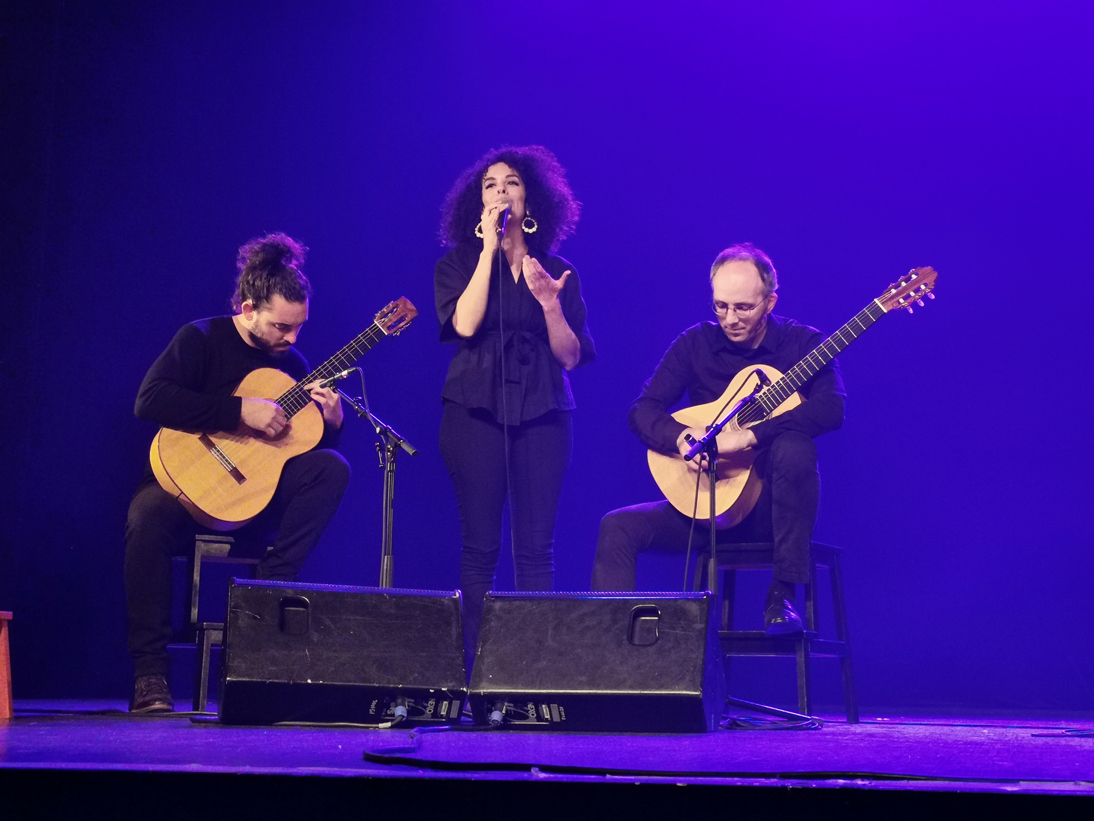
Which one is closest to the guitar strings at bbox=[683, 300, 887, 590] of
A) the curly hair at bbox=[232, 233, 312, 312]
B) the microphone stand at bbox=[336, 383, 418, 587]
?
the microphone stand at bbox=[336, 383, 418, 587]

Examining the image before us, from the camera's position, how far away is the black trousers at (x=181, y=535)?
10.1 ft

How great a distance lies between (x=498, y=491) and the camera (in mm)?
3289

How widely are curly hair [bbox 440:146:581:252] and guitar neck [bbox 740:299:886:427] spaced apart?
2.85 ft

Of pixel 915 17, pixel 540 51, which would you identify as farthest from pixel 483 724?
pixel 915 17

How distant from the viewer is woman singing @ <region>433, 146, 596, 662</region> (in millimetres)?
3283

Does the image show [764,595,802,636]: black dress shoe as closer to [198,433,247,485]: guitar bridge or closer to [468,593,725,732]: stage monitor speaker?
[468,593,725,732]: stage monitor speaker

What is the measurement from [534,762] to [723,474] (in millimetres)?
1960

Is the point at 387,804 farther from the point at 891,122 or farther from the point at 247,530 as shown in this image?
the point at 891,122

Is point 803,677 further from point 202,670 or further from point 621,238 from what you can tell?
point 621,238

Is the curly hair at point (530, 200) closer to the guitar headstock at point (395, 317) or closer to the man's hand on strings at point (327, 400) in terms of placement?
the guitar headstock at point (395, 317)

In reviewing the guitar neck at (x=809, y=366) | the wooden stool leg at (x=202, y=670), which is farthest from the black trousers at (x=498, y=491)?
the wooden stool leg at (x=202, y=670)

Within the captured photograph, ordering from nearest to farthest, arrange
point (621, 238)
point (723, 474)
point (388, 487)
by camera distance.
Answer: point (388, 487), point (723, 474), point (621, 238)

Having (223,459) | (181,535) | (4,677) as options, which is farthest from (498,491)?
(4,677)

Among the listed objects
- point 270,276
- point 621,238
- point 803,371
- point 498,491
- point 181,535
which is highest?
point 621,238
